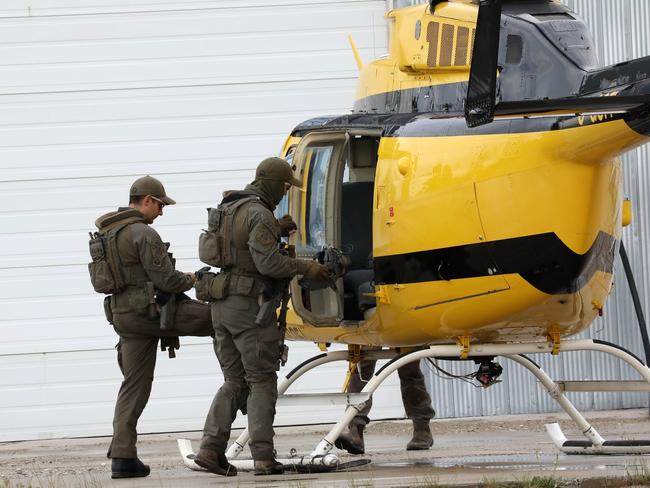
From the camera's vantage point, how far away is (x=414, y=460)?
9.32 m

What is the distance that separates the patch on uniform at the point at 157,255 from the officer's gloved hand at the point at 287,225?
930 millimetres

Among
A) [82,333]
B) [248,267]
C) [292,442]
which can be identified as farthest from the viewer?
[82,333]

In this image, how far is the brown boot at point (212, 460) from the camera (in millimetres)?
8172

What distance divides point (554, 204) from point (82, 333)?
25.1ft

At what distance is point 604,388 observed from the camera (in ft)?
27.9

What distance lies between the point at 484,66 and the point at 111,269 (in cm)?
341

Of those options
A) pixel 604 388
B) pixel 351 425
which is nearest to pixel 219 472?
pixel 351 425

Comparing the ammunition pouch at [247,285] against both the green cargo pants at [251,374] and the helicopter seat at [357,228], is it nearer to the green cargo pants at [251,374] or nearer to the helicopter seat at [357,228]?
the green cargo pants at [251,374]

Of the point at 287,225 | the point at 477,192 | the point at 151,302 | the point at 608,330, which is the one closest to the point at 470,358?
the point at 477,192

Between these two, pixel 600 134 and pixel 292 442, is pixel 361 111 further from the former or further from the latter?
pixel 292 442

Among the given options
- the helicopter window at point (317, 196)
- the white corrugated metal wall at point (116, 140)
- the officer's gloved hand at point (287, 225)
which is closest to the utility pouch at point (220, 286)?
the officer's gloved hand at point (287, 225)

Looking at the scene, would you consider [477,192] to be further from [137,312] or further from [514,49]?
[137,312]

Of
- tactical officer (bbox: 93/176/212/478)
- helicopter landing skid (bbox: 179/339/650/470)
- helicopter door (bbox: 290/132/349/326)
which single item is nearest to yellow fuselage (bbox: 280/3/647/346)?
helicopter landing skid (bbox: 179/339/650/470)

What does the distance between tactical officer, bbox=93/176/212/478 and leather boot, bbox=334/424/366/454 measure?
1.66m
